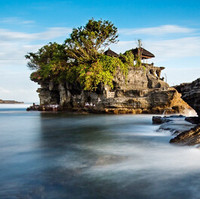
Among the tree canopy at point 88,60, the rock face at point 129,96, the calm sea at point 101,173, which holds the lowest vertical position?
the calm sea at point 101,173

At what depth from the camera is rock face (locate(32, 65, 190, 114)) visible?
68.8 feet

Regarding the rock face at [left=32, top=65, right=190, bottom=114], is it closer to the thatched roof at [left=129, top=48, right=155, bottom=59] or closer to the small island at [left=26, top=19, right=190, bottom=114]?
the small island at [left=26, top=19, right=190, bottom=114]

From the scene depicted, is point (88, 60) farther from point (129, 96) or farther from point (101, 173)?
point (101, 173)

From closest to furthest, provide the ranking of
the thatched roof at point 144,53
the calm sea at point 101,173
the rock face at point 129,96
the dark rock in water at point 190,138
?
the calm sea at point 101,173 → the dark rock in water at point 190,138 → the rock face at point 129,96 → the thatched roof at point 144,53

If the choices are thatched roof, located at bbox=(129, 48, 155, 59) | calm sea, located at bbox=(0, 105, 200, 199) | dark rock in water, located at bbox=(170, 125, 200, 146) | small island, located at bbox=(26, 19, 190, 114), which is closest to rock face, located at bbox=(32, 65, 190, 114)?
small island, located at bbox=(26, 19, 190, 114)

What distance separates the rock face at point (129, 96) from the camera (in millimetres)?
20969

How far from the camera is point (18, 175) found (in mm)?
3797

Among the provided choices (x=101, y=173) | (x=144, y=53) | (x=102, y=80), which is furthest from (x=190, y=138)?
(x=144, y=53)

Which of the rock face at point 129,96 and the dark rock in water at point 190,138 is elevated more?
the rock face at point 129,96

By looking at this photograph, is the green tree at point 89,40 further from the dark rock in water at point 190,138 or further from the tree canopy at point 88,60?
the dark rock in water at point 190,138

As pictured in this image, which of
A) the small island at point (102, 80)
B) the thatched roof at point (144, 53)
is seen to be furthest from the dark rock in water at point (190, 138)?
the thatched roof at point (144, 53)

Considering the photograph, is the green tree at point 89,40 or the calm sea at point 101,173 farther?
the green tree at point 89,40

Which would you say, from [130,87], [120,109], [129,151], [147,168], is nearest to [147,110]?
[120,109]

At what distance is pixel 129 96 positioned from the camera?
915 inches
